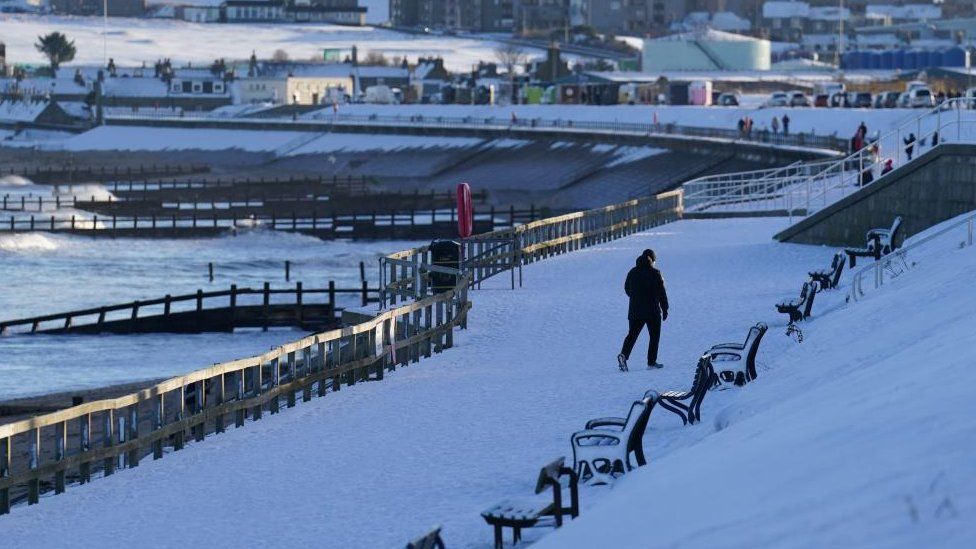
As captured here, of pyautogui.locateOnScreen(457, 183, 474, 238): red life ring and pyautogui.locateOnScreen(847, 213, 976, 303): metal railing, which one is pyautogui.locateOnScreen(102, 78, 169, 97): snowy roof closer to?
pyautogui.locateOnScreen(457, 183, 474, 238): red life ring

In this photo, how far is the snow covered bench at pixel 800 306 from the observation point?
86.5ft

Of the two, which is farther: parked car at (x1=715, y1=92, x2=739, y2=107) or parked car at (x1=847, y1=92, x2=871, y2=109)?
parked car at (x1=715, y1=92, x2=739, y2=107)

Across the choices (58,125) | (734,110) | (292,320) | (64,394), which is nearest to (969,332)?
(64,394)

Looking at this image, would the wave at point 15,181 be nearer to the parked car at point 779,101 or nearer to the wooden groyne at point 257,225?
the wooden groyne at point 257,225

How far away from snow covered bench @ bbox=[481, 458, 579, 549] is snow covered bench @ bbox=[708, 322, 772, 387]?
656 cm

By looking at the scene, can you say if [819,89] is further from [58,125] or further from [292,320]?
[292,320]

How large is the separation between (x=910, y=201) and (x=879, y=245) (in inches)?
171

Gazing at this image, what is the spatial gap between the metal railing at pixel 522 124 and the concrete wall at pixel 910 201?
3345 centimetres

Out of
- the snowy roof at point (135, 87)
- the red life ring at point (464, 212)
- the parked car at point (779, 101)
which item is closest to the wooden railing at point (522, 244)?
the red life ring at point (464, 212)

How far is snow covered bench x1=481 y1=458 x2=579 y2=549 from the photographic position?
45.9 ft

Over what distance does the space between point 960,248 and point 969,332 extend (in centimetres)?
1211

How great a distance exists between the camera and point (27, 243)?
2554 inches

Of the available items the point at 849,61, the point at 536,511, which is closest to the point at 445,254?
the point at 536,511

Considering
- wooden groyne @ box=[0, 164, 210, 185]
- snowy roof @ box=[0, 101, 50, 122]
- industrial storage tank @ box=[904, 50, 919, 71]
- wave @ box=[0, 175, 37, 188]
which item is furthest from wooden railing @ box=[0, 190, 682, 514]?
snowy roof @ box=[0, 101, 50, 122]
